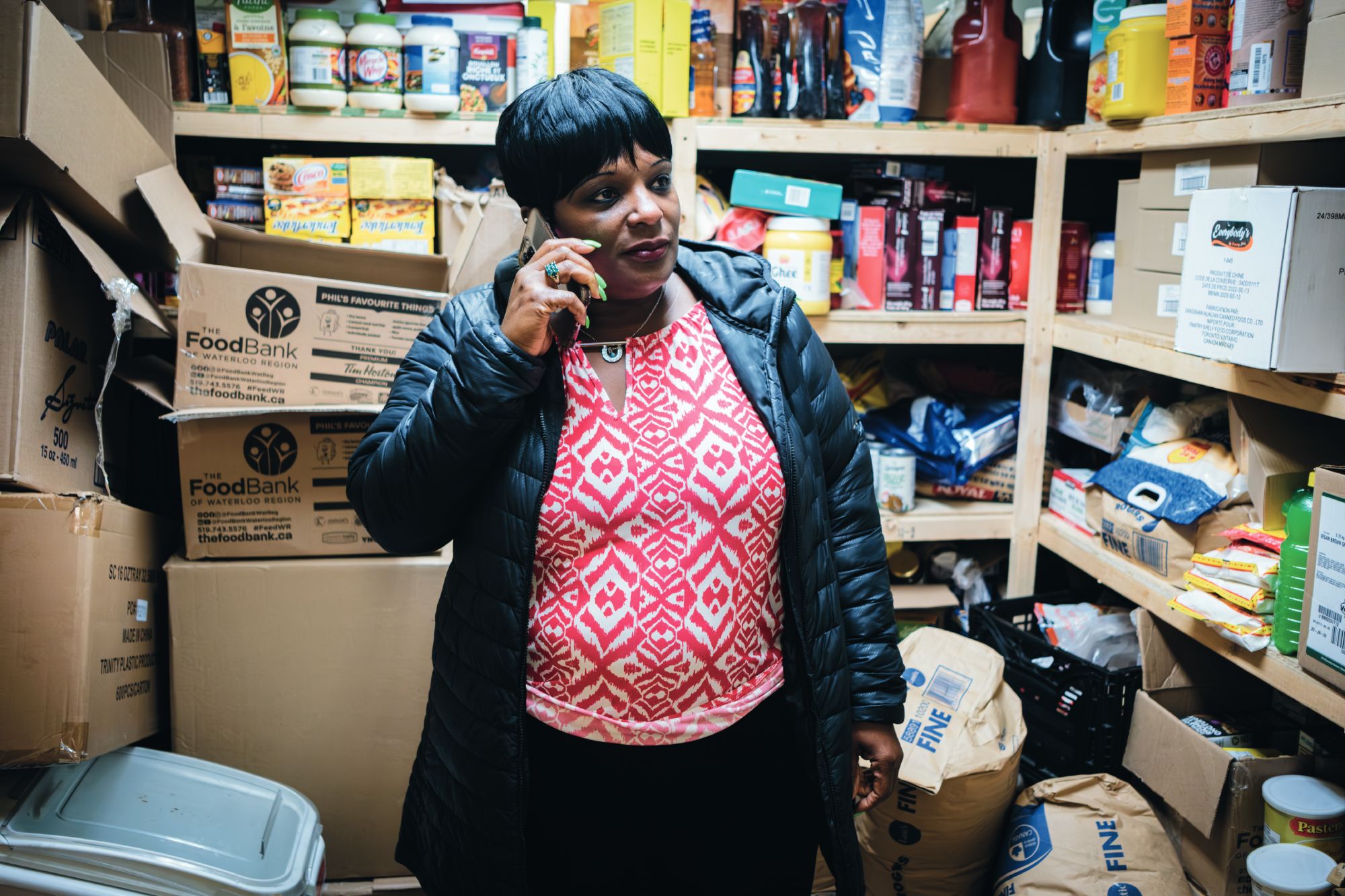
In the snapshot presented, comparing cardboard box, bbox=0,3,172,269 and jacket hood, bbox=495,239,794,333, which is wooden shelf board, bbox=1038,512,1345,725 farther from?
cardboard box, bbox=0,3,172,269

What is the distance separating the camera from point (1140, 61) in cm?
204

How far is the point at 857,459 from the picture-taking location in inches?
54.7

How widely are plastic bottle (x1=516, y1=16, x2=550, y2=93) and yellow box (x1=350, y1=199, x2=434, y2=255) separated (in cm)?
36

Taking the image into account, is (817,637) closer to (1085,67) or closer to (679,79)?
(679,79)

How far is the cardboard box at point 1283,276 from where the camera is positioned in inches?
61.6

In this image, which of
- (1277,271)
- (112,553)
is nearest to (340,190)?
(112,553)

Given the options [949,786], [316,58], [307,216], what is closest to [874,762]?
[949,786]

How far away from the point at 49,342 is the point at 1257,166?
2097mm

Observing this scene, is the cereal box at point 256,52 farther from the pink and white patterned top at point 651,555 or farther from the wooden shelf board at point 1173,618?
the wooden shelf board at point 1173,618

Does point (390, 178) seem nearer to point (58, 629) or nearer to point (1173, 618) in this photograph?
point (58, 629)

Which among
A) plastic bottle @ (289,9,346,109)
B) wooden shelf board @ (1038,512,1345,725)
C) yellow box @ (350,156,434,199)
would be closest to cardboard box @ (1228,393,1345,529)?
wooden shelf board @ (1038,512,1345,725)

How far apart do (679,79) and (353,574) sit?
1281 millimetres

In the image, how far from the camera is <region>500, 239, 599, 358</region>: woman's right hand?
3.72 ft

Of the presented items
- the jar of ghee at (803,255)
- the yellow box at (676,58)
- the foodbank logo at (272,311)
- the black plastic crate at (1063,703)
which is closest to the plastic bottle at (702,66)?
the yellow box at (676,58)
